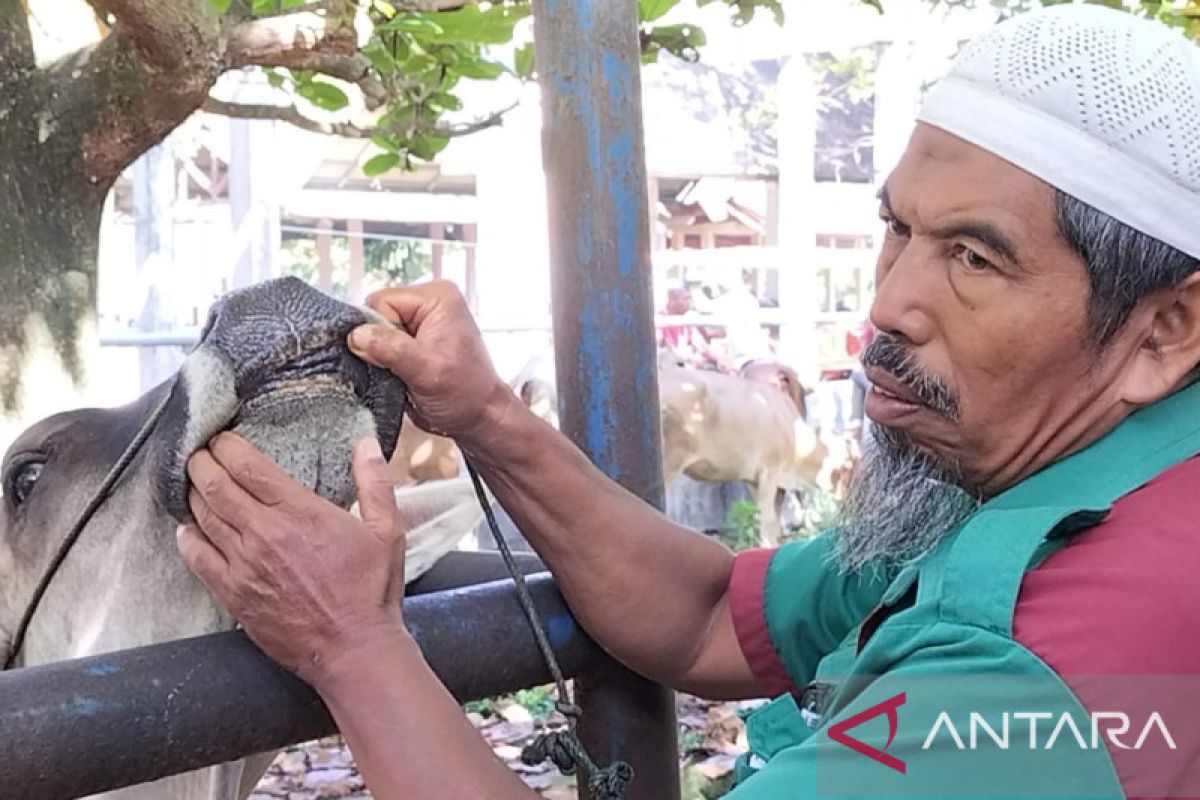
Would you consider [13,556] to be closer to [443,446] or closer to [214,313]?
[214,313]

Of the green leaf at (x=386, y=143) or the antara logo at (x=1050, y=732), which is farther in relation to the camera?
the green leaf at (x=386, y=143)

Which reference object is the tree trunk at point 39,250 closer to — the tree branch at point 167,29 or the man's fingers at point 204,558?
the tree branch at point 167,29

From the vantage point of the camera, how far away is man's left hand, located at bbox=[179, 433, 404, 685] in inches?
48.3

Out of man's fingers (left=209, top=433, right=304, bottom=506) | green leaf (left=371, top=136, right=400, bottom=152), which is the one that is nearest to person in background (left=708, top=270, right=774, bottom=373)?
green leaf (left=371, top=136, right=400, bottom=152)

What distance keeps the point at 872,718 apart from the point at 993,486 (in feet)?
1.33

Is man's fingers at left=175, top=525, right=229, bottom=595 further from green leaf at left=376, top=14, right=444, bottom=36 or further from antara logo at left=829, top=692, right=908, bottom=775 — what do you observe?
green leaf at left=376, top=14, right=444, bottom=36

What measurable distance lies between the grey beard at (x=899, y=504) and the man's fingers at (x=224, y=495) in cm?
71

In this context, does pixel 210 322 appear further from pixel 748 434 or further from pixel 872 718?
pixel 748 434

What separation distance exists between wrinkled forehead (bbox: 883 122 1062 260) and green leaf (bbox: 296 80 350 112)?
79.8 inches

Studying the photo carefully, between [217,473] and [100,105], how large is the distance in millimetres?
1242

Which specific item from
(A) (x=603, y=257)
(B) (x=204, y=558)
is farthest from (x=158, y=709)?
(A) (x=603, y=257)

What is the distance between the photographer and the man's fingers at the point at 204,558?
1.27 metres

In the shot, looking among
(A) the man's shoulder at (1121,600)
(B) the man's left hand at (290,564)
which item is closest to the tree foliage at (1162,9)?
(A) the man's shoulder at (1121,600)

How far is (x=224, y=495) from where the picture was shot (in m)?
1.24
